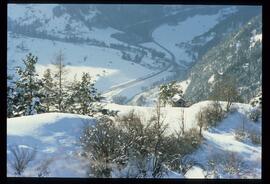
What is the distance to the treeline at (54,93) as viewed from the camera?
7.98m

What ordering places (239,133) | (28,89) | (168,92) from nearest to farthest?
(28,89) → (239,133) → (168,92)

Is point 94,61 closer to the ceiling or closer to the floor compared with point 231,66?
closer to the ceiling

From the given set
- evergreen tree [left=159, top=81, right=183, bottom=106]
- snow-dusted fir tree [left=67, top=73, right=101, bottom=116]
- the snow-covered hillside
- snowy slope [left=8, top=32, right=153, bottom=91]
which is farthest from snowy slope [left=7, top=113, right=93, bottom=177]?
snowy slope [left=8, top=32, right=153, bottom=91]

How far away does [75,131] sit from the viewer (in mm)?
6535

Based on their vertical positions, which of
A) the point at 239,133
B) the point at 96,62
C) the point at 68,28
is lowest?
the point at 239,133

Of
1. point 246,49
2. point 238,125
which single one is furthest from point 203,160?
point 246,49

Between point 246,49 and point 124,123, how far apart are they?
1739 cm

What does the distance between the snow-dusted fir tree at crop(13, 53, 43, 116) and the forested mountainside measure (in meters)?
4.21

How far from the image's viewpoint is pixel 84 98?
9359 mm

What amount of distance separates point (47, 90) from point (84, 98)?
3.21ft

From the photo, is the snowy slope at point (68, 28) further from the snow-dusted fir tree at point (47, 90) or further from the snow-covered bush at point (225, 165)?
the snow-covered bush at point (225, 165)

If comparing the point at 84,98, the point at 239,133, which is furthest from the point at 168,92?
the point at 84,98

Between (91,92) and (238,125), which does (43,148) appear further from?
(238,125)

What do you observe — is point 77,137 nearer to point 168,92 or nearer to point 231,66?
point 168,92
